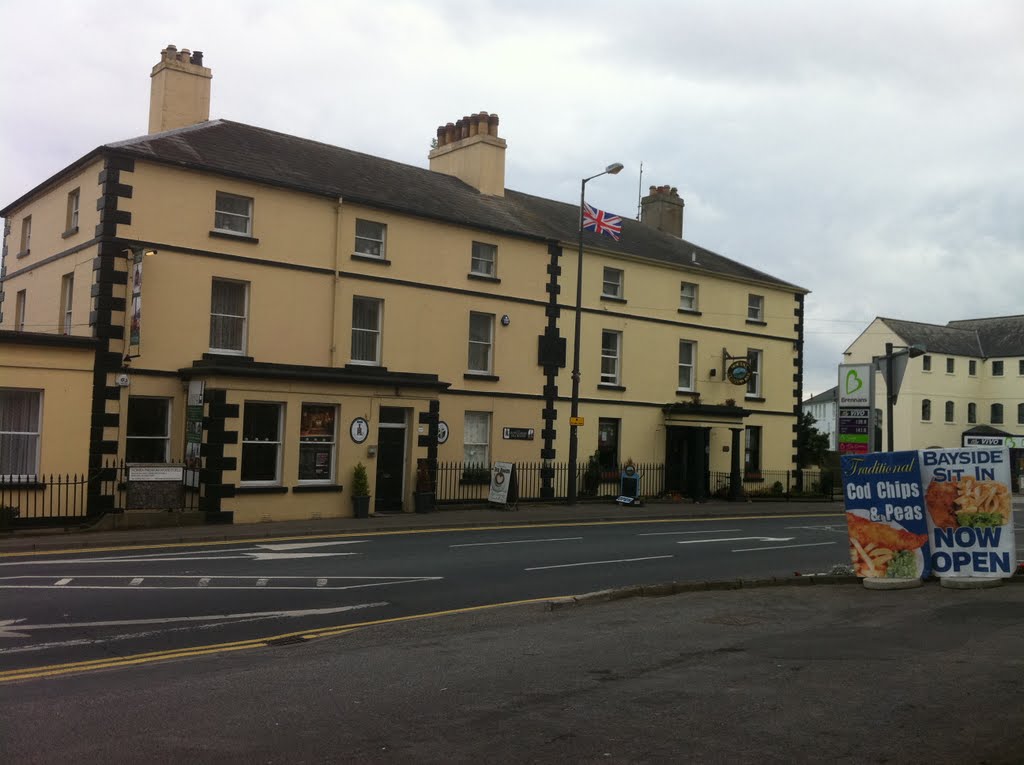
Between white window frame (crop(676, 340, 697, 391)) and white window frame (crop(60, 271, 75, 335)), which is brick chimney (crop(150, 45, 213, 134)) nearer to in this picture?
white window frame (crop(60, 271, 75, 335))

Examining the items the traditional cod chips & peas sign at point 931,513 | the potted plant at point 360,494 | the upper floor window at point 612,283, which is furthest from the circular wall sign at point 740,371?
the traditional cod chips & peas sign at point 931,513

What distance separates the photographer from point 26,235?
27.4 meters

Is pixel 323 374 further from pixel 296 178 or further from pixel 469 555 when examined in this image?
pixel 469 555

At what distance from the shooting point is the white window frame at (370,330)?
2675cm

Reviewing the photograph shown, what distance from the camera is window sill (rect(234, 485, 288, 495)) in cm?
2275

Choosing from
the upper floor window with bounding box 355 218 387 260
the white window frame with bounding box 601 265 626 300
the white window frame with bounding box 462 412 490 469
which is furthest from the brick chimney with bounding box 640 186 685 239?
the upper floor window with bounding box 355 218 387 260

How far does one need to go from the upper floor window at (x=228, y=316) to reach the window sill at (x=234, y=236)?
1.04 meters

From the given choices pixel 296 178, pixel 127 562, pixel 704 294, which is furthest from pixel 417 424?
pixel 704 294

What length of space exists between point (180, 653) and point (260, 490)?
45.1 ft

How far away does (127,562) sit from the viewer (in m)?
16.0

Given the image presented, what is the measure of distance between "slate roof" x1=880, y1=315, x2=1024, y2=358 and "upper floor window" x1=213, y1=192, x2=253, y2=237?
192 feet

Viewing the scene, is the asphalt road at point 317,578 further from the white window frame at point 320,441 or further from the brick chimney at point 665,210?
the brick chimney at point 665,210

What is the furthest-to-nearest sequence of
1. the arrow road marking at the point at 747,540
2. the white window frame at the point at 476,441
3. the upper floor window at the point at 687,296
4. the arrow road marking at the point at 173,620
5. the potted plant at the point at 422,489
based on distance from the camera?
the upper floor window at the point at 687,296, the white window frame at the point at 476,441, the potted plant at the point at 422,489, the arrow road marking at the point at 747,540, the arrow road marking at the point at 173,620

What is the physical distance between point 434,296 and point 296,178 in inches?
203
